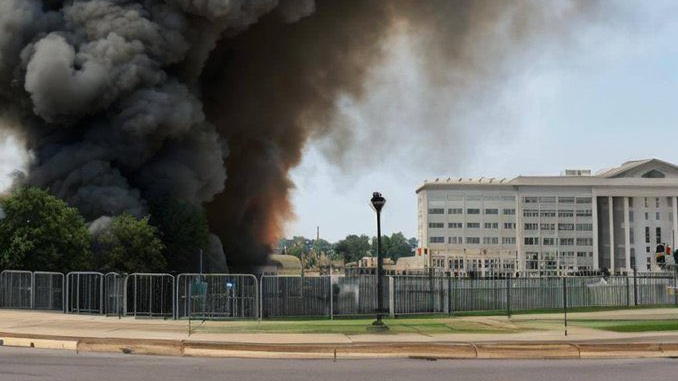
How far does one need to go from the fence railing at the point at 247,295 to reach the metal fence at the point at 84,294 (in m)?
0.03

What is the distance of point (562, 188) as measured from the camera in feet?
434

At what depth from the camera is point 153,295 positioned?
2348cm

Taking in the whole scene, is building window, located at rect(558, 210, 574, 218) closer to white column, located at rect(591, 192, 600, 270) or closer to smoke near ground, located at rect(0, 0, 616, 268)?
white column, located at rect(591, 192, 600, 270)

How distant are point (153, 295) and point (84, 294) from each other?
10.6ft

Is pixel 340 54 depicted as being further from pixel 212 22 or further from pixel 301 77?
pixel 212 22

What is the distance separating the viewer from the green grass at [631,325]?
18531mm

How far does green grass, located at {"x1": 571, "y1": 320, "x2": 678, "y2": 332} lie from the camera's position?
18.5 metres

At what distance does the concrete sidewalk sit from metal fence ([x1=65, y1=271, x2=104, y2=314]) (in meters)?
5.46

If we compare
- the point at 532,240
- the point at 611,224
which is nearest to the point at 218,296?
the point at 611,224

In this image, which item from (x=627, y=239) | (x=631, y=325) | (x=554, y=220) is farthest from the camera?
(x=554, y=220)

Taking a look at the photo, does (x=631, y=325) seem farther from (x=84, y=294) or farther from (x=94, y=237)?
(x=94, y=237)

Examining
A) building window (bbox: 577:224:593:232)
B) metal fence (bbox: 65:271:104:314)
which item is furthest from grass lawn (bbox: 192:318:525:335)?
building window (bbox: 577:224:593:232)

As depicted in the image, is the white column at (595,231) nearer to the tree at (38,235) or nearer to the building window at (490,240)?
the building window at (490,240)

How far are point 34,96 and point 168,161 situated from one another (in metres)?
9.07
